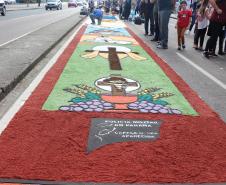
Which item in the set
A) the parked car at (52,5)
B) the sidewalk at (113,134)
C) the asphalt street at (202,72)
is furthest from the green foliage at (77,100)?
the parked car at (52,5)

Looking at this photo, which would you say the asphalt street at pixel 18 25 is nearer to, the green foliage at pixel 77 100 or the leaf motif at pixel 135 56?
the leaf motif at pixel 135 56

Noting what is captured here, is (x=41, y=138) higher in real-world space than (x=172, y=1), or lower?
lower

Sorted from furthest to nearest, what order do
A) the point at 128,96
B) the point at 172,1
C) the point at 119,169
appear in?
the point at 172,1, the point at 128,96, the point at 119,169

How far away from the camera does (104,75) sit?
8516mm

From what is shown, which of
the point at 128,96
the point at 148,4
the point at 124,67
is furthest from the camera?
the point at 148,4

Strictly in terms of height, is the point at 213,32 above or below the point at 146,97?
above

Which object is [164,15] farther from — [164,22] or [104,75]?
[104,75]

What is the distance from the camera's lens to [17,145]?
459 cm

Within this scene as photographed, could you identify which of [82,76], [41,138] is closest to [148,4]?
[82,76]

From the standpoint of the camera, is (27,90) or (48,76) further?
(48,76)

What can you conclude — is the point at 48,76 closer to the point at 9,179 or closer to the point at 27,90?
the point at 27,90

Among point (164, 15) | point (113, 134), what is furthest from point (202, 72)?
point (113, 134)

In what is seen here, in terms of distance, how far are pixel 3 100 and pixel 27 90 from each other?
70 centimetres

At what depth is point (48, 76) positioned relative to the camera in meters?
8.26
